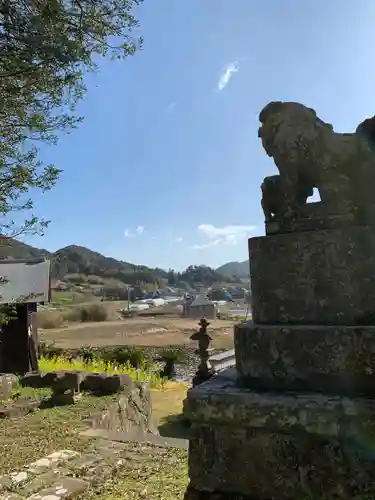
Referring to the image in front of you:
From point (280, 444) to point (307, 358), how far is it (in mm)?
321

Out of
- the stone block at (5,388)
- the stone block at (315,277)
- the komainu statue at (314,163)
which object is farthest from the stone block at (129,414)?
the komainu statue at (314,163)

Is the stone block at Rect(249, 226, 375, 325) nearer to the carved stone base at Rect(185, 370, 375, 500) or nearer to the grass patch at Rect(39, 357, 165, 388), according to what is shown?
the carved stone base at Rect(185, 370, 375, 500)

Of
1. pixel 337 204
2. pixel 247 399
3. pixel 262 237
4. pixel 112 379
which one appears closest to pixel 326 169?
pixel 337 204

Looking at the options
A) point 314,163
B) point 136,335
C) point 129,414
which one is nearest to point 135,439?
point 129,414

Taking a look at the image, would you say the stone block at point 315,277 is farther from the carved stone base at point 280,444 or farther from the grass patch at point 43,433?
the grass patch at point 43,433

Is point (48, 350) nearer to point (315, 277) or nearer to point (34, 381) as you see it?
point (34, 381)

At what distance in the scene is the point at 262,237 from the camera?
1.75 metres

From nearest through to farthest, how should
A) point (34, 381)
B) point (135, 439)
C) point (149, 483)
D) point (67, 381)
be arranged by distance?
1. point (149, 483)
2. point (135, 439)
3. point (67, 381)
4. point (34, 381)

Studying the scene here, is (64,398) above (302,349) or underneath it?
underneath

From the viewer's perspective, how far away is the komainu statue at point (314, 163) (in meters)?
1.63

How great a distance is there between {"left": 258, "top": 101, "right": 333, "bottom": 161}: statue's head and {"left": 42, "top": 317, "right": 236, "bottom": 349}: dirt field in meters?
19.0

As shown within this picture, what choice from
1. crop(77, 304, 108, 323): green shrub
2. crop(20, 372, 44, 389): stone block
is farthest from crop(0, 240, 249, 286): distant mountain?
crop(20, 372, 44, 389): stone block

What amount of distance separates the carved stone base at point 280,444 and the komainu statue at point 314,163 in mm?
739

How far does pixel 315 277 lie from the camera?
1.60 m
